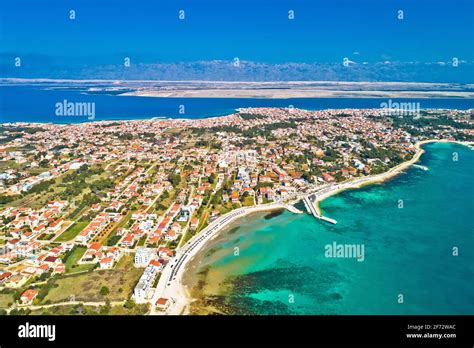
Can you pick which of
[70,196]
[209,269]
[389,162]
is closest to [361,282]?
[209,269]

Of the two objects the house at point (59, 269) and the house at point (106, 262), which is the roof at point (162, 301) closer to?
the house at point (106, 262)

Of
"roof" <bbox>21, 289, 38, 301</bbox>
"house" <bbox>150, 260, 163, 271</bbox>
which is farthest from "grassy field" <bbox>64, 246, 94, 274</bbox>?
"house" <bbox>150, 260, 163, 271</bbox>

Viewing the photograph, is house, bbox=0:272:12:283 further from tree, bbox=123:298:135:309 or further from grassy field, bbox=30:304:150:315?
tree, bbox=123:298:135:309

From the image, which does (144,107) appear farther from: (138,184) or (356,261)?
(356,261)

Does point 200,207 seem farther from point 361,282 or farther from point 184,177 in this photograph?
point 361,282

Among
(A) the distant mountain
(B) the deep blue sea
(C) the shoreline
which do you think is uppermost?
(A) the distant mountain

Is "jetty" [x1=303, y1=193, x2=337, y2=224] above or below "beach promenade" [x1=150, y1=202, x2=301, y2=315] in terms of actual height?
above
